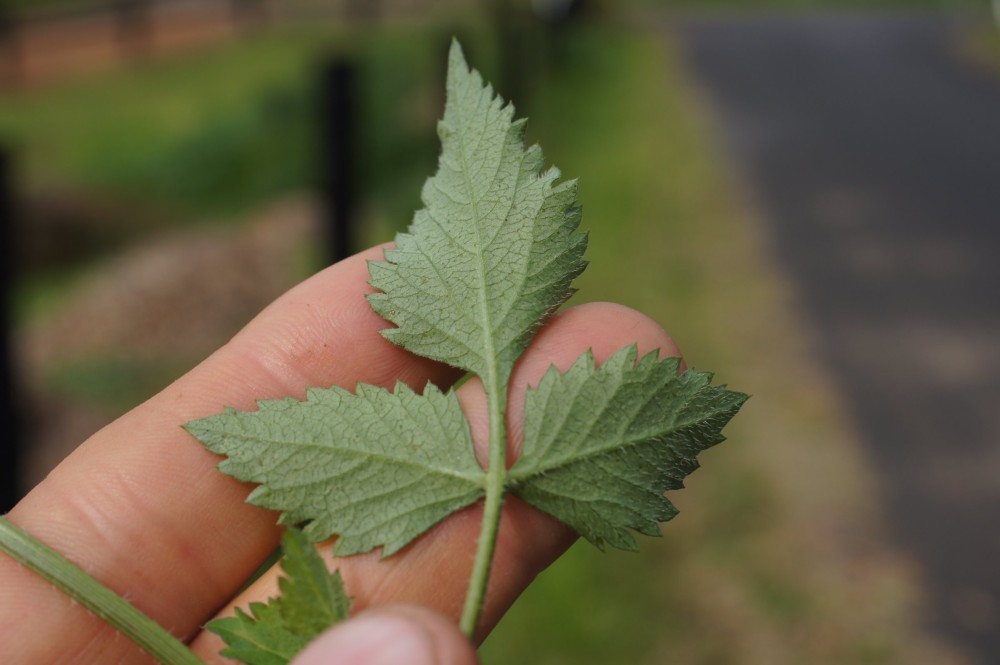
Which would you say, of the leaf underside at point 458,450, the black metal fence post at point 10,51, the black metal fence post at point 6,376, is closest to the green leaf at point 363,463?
the leaf underside at point 458,450

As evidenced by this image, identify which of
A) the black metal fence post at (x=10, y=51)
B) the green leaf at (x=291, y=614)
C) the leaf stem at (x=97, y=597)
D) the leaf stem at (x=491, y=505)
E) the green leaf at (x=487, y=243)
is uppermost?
the green leaf at (x=487, y=243)

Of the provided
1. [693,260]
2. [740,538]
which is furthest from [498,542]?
[693,260]

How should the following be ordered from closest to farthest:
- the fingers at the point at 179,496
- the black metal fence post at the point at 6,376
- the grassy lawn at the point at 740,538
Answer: the fingers at the point at 179,496
the black metal fence post at the point at 6,376
the grassy lawn at the point at 740,538

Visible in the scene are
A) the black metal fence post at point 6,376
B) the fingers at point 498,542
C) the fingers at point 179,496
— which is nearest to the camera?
the fingers at point 498,542

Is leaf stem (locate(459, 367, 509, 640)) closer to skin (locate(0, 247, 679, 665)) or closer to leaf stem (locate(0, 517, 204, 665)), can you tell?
skin (locate(0, 247, 679, 665))

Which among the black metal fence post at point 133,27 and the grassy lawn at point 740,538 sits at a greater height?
the black metal fence post at point 133,27

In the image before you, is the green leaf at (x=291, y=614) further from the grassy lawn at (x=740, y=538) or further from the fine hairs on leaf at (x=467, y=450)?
the grassy lawn at (x=740, y=538)

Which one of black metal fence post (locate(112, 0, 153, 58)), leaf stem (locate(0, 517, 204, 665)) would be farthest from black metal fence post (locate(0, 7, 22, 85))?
leaf stem (locate(0, 517, 204, 665))

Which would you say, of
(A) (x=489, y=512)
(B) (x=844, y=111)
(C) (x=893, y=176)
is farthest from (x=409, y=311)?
(B) (x=844, y=111)
